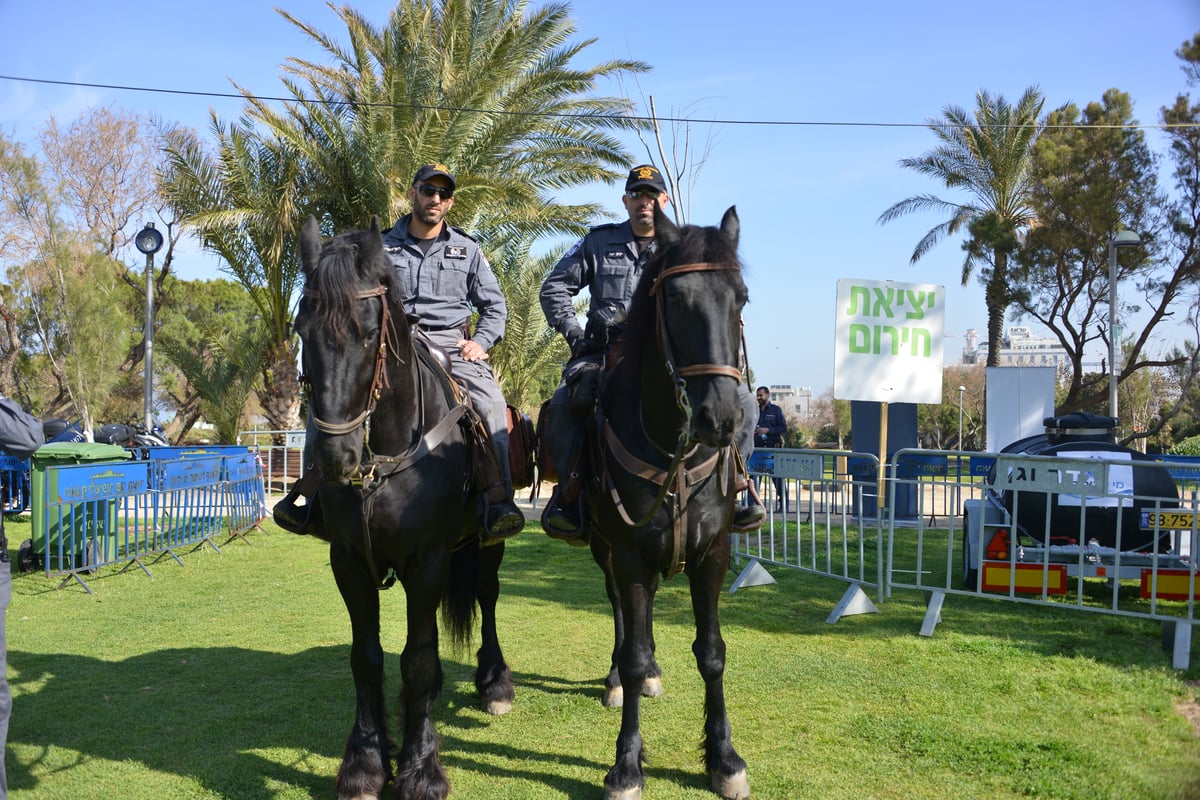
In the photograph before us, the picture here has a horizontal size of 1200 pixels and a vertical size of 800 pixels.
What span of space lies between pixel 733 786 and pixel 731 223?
9.00ft

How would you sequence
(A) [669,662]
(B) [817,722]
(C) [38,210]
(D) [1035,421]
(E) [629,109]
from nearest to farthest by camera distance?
(B) [817,722], (A) [669,662], (D) [1035,421], (E) [629,109], (C) [38,210]

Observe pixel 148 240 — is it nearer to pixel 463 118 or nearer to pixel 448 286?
pixel 463 118

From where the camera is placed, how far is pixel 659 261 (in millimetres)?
3977

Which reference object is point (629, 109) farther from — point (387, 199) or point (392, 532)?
point (392, 532)

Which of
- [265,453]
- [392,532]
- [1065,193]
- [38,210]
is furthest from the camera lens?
[38,210]

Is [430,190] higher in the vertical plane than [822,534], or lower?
higher

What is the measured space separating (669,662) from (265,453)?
18614 mm

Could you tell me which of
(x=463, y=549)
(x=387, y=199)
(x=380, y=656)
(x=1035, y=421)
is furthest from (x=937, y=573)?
(x=387, y=199)

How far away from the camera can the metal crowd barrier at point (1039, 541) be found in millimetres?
6594

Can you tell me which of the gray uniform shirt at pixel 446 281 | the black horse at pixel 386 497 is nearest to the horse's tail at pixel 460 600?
the black horse at pixel 386 497

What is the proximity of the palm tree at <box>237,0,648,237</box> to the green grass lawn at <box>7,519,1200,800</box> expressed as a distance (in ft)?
35.0

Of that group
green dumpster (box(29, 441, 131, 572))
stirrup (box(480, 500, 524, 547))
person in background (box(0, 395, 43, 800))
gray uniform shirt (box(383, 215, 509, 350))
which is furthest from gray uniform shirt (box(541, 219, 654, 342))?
green dumpster (box(29, 441, 131, 572))

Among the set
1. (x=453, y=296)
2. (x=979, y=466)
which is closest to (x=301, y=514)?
(x=453, y=296)

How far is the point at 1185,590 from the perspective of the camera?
266 inches
